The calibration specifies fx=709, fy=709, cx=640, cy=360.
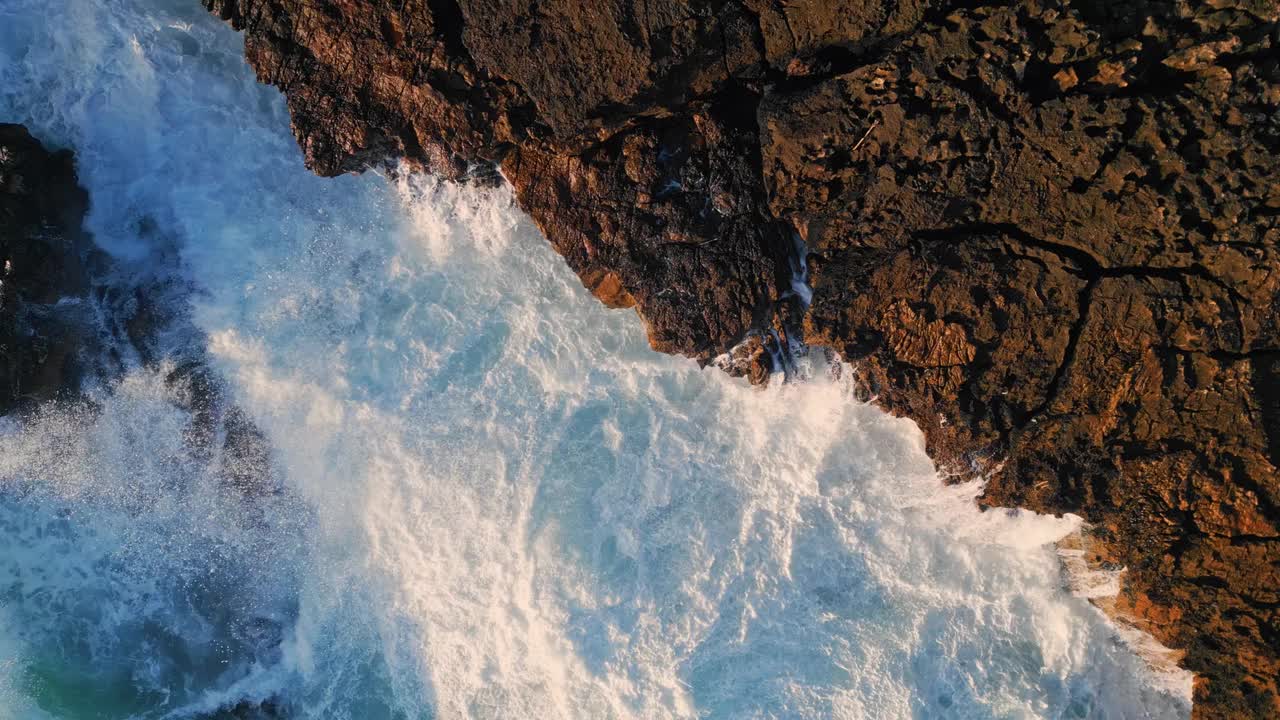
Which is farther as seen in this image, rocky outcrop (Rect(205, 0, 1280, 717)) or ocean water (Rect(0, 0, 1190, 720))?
ocean water (Rect(0, 0, 1190, 720))

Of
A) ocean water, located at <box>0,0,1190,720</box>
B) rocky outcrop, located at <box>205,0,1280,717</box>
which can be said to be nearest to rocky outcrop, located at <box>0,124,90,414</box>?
ocean water, located at <box>0,0,1190,720</box>

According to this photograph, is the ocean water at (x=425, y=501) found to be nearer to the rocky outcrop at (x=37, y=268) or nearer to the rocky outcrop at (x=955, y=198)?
the rocky outcrop at (x=37, y=268)

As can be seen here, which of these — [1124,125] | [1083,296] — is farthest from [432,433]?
[1124,125]

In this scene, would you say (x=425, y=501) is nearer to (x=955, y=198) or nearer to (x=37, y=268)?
(x=37, y=268)

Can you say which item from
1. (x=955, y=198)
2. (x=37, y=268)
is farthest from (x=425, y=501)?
(x=955, y=198)

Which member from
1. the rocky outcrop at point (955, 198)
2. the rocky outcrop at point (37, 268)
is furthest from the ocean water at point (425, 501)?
the rocky outcrop at point (955, 198)

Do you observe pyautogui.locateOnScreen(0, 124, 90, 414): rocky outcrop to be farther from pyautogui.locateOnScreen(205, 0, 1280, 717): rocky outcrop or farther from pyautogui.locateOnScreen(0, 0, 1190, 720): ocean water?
pyautogui.locateOnScreen(205, 0, 1280, 717): rocky outcrop

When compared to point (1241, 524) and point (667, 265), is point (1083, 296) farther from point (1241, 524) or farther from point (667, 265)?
point (667, 265)
